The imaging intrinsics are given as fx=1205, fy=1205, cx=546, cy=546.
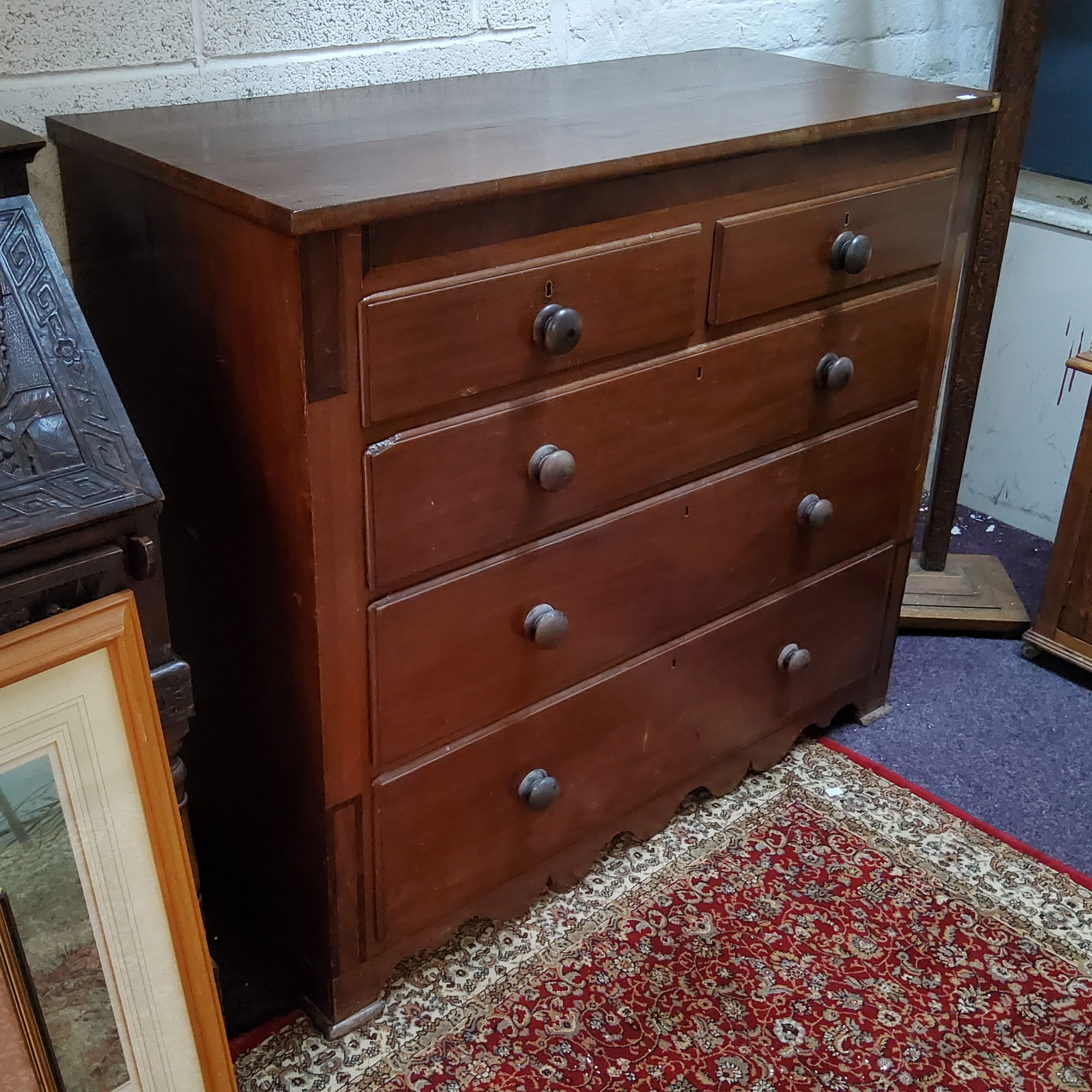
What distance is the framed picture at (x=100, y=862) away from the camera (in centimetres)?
101

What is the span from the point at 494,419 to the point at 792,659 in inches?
29.3

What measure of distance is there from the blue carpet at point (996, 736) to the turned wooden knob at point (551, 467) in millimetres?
946

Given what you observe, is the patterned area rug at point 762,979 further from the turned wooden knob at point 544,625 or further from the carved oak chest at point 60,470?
the carved oak chest at point 60,470

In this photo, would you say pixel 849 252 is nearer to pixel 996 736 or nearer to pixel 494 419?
pixel 494 419

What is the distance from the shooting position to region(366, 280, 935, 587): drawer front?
4.11 ft

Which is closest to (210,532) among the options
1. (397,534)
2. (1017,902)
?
(397,534)

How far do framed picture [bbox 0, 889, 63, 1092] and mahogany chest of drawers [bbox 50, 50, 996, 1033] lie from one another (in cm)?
35

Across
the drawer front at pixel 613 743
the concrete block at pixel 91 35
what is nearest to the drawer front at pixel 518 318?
the drawer front at pixel 613 743

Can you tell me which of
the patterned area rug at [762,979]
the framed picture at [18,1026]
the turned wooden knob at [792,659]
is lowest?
the patterned area rug at [762,979]

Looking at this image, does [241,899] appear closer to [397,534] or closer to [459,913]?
[459,913]

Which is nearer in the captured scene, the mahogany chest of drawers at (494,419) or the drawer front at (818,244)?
the mahogany chest of drawers at (494,419)

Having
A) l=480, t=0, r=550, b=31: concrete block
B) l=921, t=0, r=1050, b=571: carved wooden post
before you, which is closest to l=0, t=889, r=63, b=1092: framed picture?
l=480, t=0, r=550, b=31: concrete block

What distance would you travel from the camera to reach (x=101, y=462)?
1006 mm

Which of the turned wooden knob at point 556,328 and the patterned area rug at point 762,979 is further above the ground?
the turned wooden knob at point 556,328
